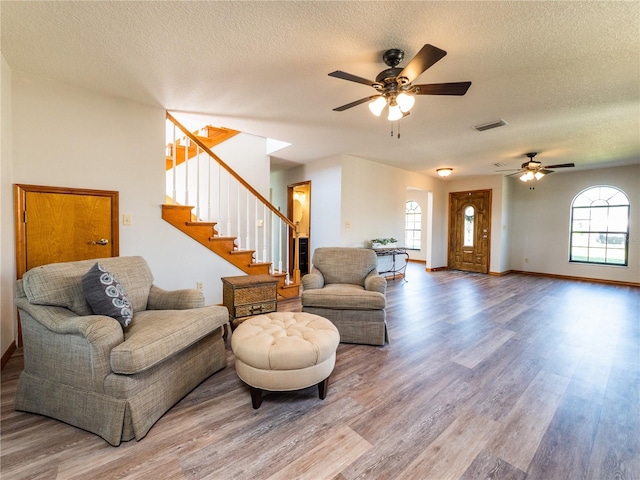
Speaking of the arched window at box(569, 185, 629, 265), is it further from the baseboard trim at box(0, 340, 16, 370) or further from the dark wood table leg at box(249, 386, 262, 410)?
the baseboard trim at box(0, 340, 16, 370)

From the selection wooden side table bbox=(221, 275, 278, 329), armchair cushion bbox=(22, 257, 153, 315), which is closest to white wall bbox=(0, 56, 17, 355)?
armchair cushion bbox=(22, 257, 153, 315)

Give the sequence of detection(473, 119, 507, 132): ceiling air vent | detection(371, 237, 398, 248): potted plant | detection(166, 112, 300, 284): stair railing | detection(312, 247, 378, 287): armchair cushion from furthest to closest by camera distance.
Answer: detection(371, 237, 398, 248): potted plant
detection(166, 112, 300, 284): stair railing
detection(473, 119, 507, 132): ceiling air vent
detection(312, 247, 378, 287): armchair cushion

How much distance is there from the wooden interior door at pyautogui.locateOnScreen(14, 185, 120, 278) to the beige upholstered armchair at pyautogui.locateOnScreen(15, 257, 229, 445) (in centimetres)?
117

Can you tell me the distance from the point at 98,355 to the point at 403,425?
1762 mm

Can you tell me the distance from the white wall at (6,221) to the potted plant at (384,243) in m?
4.97

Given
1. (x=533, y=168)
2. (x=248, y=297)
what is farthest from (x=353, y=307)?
(x=533, y=168)

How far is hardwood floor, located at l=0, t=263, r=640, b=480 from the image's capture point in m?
1.37

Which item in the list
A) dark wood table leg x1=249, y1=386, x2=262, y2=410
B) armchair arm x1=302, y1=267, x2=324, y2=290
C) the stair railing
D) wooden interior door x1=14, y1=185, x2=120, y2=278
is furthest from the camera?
the stair railing

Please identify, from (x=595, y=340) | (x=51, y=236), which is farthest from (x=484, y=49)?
(x=51, y=236)

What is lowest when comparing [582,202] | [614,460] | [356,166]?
[614,460]

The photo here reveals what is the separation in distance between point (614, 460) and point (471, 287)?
14.4ft

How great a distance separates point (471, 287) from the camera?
555 centimetres

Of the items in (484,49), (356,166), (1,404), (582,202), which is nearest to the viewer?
(1,404)

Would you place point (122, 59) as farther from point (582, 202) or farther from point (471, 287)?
point (582, 202)
